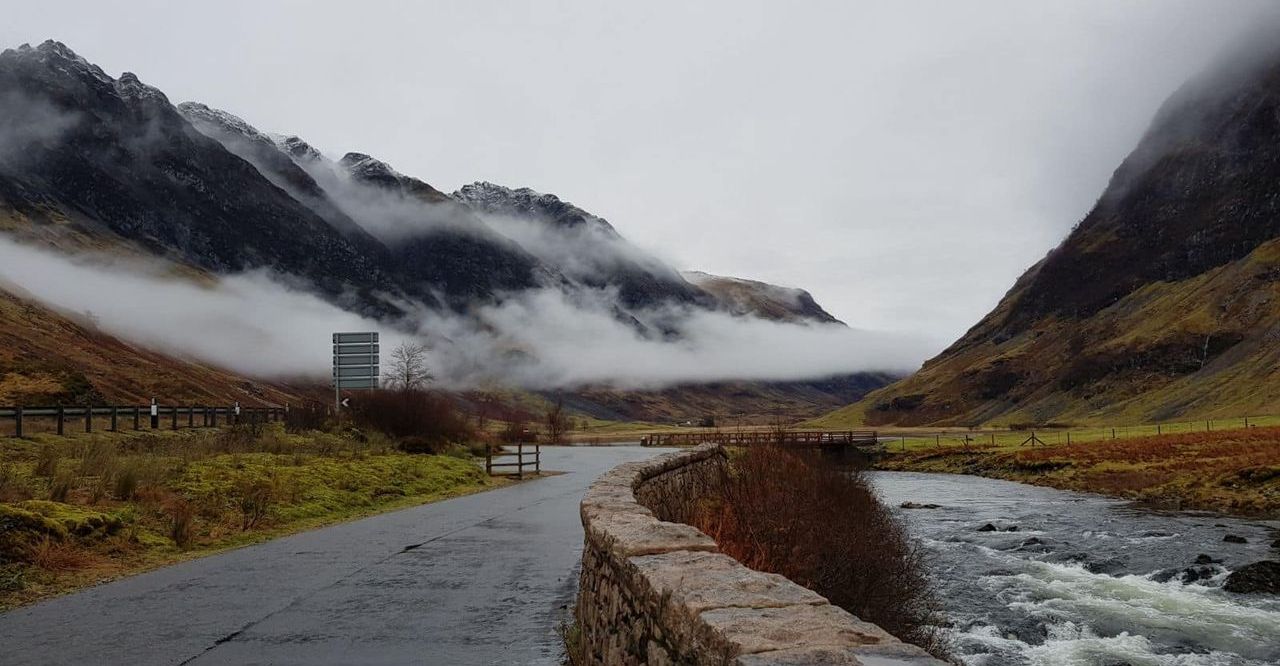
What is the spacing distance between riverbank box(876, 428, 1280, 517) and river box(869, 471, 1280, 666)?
327 centimetres

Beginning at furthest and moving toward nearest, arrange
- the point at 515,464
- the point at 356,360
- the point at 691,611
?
the point at 356,360 → the point at 515,464 → the point at 691,611

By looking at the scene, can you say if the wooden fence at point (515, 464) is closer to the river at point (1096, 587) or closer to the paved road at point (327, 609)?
the river at point (1096, 587)

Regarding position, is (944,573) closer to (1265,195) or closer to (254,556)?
(254,556)

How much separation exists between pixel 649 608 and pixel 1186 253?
188m

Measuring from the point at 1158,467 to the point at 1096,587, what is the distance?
94.4ft

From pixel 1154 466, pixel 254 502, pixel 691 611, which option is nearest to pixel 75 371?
pixel 254 502

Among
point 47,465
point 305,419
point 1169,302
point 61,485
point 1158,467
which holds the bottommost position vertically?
point 1158,467

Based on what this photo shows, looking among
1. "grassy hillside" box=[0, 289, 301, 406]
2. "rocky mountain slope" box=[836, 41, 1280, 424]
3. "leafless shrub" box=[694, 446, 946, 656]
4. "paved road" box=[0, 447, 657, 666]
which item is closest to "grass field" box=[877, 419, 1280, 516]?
"leafless shrub" box=[694, 446, 946, 656]

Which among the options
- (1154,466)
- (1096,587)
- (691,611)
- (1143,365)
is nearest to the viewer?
(691,611)

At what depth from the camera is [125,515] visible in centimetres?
1703

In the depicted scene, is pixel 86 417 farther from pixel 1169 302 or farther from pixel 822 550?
pixel 1169 302

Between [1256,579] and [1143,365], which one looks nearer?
[1256,579]

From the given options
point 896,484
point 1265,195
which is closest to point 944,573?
point 896,484

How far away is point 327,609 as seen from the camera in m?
11.0
